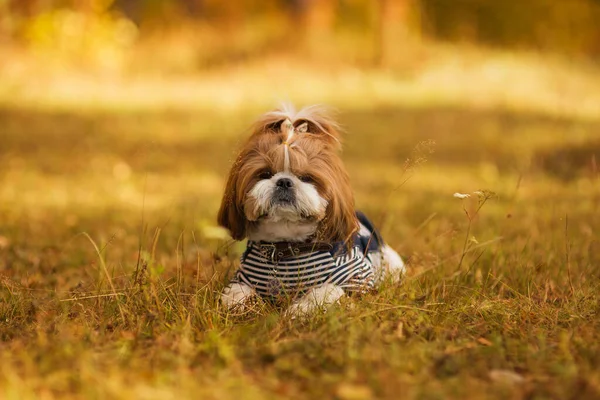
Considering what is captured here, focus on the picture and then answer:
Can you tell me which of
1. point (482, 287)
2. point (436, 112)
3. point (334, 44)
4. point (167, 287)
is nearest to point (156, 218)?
point (167, 287)

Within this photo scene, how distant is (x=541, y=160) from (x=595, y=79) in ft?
20.6

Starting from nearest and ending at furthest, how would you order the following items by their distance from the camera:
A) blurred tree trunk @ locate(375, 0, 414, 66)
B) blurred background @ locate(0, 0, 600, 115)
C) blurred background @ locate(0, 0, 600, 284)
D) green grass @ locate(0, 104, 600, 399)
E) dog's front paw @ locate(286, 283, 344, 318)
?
green grass @ locate(0, 104, 600, 399), dog's front paw @ locate(286, 283, 344, 318), blurred background @ locate(0, 0, 600, 284), blurred background @ locate(0, 0, 600, 115), blurred tree trunk @ locate(375, 0, 414, 66)

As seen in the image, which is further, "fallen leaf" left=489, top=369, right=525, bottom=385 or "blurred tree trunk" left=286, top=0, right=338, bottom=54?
"blurred tree trunk" left=286, top=0, right=338, bottom=54

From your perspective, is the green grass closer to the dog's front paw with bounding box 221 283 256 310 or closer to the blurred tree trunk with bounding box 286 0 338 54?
the dog's front paw with bounding box 221 283 256 310

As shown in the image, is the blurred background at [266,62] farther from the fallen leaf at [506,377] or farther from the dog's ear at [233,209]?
the fallen leaf at [506,377]

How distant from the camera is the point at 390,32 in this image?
15.5 m

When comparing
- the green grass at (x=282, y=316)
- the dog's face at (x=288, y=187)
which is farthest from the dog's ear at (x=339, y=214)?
the green grass at (x=282, y=316)

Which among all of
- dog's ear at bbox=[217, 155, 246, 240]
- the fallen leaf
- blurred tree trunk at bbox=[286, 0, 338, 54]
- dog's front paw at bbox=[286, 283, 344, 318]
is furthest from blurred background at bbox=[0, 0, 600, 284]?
the fallen leaf

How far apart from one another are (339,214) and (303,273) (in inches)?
14.1

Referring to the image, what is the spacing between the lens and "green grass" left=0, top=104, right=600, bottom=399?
9.35 ft

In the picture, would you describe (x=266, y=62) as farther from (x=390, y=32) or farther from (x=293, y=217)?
(x=293, y=217)

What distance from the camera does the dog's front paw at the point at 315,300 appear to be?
3521 millimetres

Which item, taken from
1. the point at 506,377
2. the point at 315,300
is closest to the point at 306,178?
the point at 315,300

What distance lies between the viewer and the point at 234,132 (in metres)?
11.2
